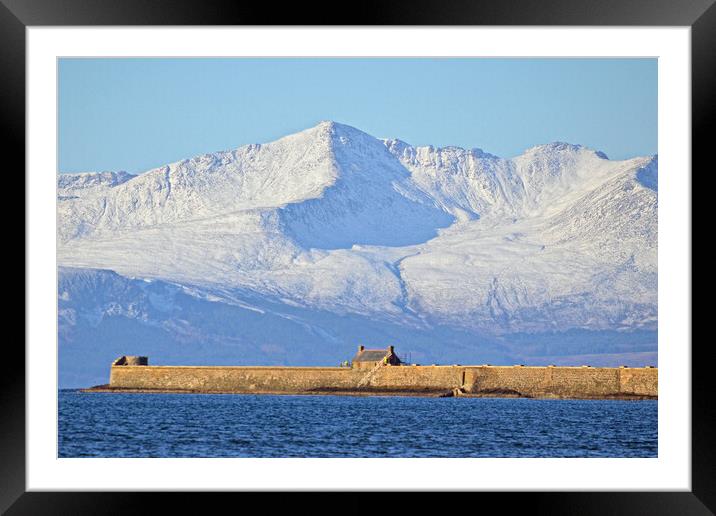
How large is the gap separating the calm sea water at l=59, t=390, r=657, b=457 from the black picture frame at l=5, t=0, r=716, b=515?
13.6m

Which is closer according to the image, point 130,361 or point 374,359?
point 374,359

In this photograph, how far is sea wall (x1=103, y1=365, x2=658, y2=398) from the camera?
56.9 m

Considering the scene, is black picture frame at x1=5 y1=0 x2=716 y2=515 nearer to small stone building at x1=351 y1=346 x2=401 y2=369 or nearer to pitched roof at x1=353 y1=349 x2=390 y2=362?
small stone building at x1=351 y1=346 x2=401 y2=369

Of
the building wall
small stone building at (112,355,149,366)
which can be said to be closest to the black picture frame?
the building wall

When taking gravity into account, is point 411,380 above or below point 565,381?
below

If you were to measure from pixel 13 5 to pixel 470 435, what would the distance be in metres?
22.7

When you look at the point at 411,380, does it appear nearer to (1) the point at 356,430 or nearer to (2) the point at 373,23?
(1) the point at 356,430

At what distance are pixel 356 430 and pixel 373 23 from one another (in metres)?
23.0

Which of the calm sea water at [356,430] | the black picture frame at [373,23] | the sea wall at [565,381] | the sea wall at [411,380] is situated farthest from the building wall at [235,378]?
the black picture frame at [373,23]

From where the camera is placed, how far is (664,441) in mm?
10727

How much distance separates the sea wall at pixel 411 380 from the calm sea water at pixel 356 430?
4337 mm

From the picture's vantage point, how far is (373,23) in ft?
33.1

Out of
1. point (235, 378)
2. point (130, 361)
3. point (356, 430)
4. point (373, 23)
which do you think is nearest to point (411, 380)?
point (235, 378)

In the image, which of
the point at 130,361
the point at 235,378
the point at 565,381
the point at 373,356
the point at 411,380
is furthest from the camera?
the point at 130,361
